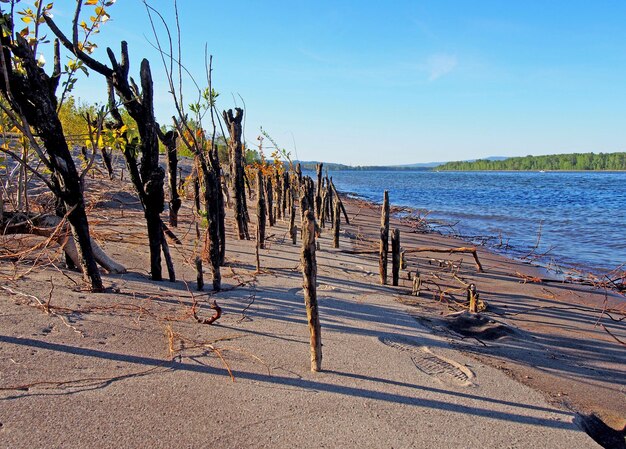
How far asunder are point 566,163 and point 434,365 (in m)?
148

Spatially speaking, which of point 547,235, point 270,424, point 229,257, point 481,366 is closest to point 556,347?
point 481,366

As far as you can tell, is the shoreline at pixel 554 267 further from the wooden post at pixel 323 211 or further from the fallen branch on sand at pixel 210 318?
the fallen branch on sand at pixel 210 318

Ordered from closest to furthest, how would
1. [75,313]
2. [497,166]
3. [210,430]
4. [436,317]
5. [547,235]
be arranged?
[210,430]
[75,313]
[436,317]
[547,235]
[497,166]

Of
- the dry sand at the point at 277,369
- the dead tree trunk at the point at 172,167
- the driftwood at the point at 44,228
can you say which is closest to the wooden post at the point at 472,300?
the dry sand at the point at 277,369

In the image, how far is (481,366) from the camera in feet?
14.1

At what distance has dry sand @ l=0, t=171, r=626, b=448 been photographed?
2.83 m

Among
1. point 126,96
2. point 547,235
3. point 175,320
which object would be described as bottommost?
point 547,235

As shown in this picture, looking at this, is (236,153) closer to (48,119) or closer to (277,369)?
(48,119)

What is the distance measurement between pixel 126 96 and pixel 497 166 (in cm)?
16048

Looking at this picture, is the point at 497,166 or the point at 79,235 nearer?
the point at 79,235

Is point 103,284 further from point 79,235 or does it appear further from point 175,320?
point 175,320

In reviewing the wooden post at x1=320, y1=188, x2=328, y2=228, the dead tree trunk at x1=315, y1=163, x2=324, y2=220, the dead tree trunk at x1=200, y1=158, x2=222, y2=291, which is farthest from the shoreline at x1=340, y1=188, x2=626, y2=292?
the dead tree trunk at x1=200, y1=158, x2=222, y2=291

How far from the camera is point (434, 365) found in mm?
4203

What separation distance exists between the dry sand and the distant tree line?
135 m
